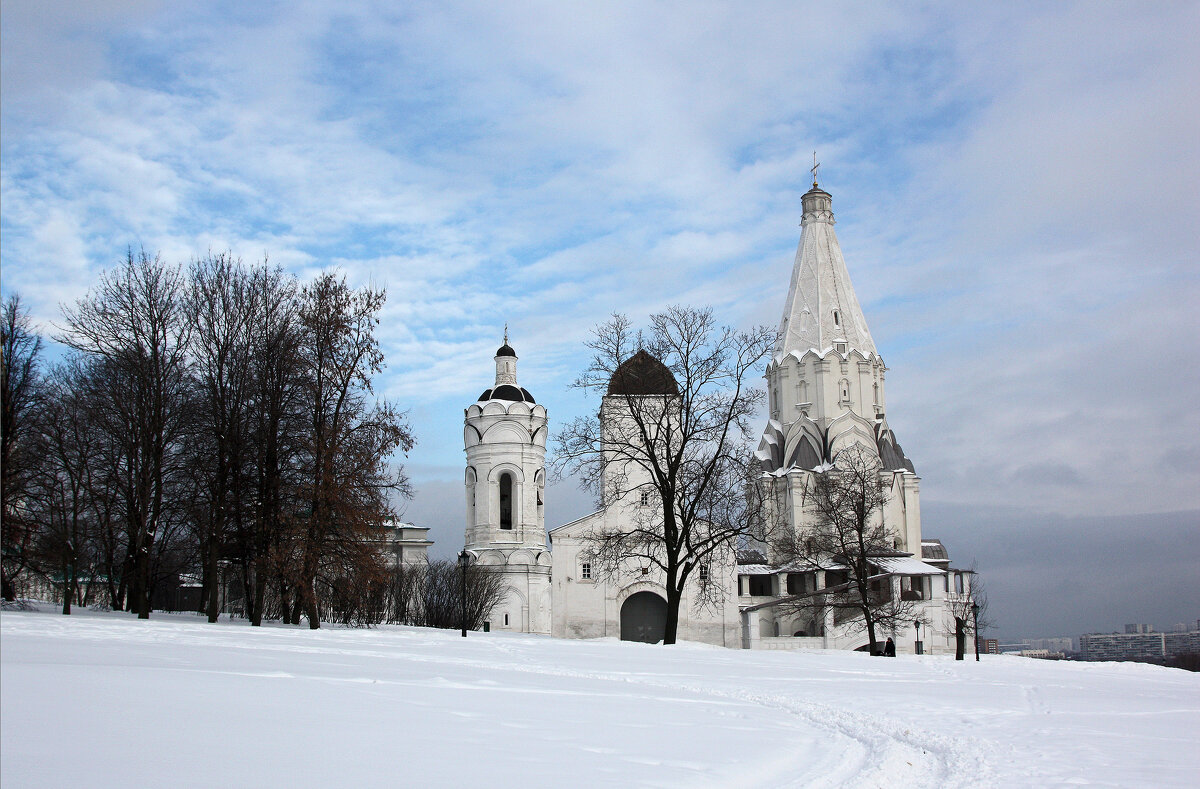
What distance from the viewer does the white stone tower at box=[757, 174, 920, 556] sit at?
59.4 metres

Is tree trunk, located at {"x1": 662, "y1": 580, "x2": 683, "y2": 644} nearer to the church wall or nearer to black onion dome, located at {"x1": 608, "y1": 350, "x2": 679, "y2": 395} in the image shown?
black onion dome, located at {"x1": 608, "y1": 350, "x2": 679, "y2": 395}

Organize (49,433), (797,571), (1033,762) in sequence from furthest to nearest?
(797,571)
(49,433)
(1033,762)

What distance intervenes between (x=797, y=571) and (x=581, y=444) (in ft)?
97.7

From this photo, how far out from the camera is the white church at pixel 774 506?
4119 cm

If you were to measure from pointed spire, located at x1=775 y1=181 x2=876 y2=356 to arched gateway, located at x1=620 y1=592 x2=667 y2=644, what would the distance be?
2418cm

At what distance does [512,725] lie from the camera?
7.30 m

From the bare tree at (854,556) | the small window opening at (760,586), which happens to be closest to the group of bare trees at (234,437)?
the bare tree at (854,556)

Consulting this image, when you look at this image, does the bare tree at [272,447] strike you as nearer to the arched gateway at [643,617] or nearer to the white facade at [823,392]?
the arched gateway at [643,617]

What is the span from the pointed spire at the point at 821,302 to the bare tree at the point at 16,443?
46.1 metres

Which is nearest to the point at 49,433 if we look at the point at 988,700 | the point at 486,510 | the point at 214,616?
the point at 214,616

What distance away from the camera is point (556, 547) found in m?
41.8

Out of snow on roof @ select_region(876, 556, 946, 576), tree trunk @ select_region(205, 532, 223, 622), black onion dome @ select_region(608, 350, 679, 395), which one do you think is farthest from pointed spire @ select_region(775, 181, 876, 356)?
tree trunk @ select_region(205, 532, 223, 622)

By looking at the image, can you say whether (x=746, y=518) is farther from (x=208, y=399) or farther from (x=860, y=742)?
(x=860, y=742)

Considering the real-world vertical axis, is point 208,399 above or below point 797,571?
above
